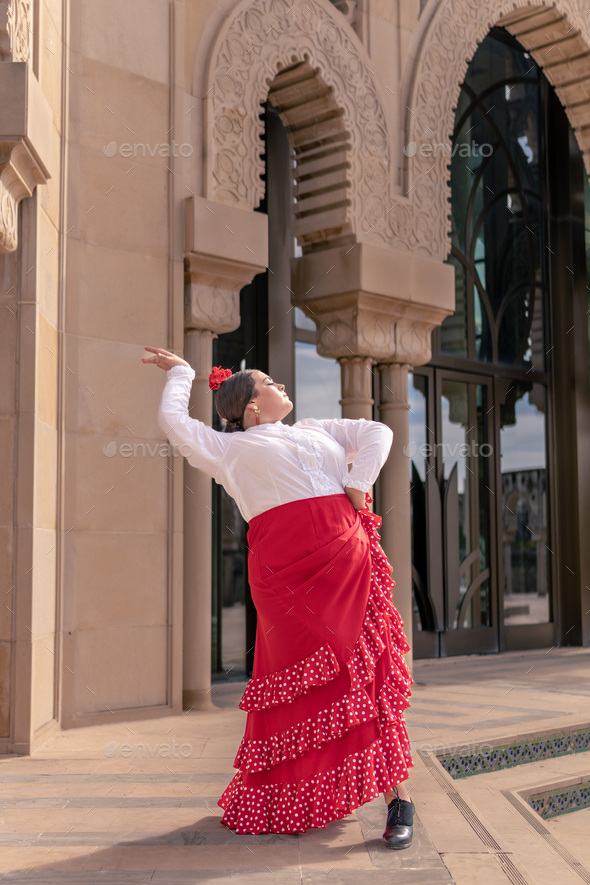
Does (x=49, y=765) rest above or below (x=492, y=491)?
below

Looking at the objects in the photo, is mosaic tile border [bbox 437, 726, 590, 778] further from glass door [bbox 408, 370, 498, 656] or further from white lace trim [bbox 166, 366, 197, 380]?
glass door [bbox 408, 370, 498, 656]

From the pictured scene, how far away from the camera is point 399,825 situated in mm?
2857

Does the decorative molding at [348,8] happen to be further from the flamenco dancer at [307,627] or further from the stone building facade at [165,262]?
the flamenco dancer at [307,627]

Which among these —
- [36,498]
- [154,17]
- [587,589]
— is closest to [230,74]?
[154,17]

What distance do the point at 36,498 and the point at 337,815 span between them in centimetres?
208

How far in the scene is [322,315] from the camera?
641 centimetres

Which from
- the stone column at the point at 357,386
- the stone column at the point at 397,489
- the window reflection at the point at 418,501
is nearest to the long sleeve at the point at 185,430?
the stone column at the point at 357,386

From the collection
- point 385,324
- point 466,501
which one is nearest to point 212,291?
point 385,324

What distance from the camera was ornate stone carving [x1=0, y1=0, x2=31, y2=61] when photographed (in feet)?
12.6

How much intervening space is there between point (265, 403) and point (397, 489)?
3480 millimetres

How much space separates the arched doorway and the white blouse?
Answer: 195 inches

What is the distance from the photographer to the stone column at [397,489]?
6406 millimetres

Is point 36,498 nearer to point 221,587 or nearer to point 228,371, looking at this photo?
point 228,371

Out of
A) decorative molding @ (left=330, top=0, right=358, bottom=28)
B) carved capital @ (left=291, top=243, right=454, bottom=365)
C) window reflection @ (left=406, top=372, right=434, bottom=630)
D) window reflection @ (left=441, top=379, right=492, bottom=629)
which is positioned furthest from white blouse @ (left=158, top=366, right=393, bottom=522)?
window reflection @ (left=441, top=379, right=492, bottom=629)
